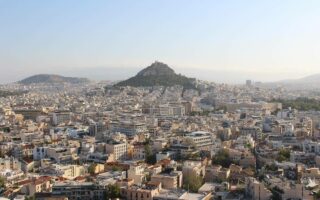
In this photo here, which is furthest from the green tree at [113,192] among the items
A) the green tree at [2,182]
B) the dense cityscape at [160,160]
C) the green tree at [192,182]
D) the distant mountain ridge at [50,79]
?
the distant mountain ridge at [50,79]

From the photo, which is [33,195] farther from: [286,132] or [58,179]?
[286,132]

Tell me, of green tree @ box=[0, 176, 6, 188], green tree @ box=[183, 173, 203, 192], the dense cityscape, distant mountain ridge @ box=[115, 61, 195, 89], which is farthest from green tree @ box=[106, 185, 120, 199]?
distant mountain ridge @ box=[115, 61, 195, 89]

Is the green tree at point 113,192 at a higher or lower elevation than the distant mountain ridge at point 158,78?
lower

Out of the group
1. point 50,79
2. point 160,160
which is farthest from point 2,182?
point 50,79

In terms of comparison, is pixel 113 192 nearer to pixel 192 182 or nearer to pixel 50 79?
pixel 192 182

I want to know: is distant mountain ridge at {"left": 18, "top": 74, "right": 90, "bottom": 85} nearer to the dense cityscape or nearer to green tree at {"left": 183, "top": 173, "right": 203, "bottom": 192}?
the dense cityscape

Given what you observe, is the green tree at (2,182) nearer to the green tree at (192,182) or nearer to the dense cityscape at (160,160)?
the dense cityscape at (160,160)
